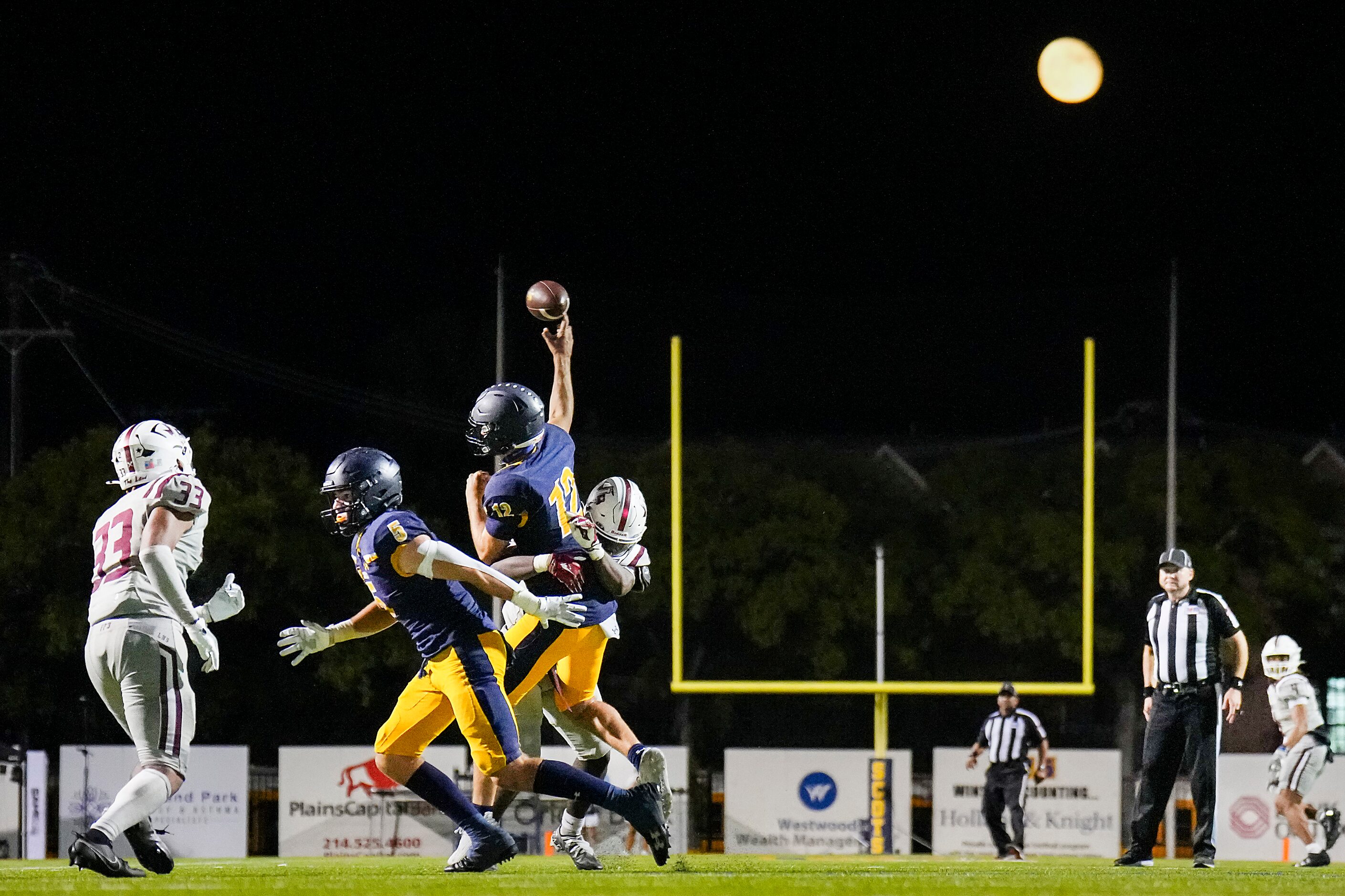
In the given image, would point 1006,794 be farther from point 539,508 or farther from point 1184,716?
point 539,508

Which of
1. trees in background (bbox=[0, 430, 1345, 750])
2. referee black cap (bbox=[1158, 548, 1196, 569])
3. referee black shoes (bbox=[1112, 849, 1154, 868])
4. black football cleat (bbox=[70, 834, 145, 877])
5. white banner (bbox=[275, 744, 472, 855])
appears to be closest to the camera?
black football cleat (bbox=[70, 834, 145, 877])

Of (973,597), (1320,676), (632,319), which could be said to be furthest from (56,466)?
(1320,676)

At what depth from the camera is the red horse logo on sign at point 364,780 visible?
16.6 metres

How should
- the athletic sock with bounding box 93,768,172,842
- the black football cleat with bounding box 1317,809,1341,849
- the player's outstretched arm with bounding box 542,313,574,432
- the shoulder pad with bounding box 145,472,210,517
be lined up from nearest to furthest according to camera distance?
the athletic sock with bounding box 93,768,172,842 → the shoulder pad with bounding box 145,472,210,517 → the player's outstretched arm with bounding box 542,313,574,432 → the black football cleat with bounding box 1317,809,1341,849

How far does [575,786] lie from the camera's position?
6984 mm

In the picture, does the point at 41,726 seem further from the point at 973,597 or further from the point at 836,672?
the point at 973,597

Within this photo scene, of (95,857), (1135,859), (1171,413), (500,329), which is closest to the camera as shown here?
(95,857)

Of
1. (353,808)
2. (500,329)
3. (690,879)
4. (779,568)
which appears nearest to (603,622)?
(690,879)

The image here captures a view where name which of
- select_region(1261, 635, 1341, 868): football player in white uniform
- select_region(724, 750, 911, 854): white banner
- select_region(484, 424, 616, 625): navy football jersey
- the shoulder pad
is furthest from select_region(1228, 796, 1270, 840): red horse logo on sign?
the shoulder pad

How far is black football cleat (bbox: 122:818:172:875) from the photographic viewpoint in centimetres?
699

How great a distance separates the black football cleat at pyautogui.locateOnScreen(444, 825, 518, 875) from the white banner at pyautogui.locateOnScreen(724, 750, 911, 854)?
9.53 m

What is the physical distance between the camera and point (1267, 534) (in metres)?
22.6

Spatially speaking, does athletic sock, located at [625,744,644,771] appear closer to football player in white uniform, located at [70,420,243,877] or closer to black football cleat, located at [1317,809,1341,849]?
football player in white uniform, located at [70,420,243,877]

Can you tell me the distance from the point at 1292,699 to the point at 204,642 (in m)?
6.85
